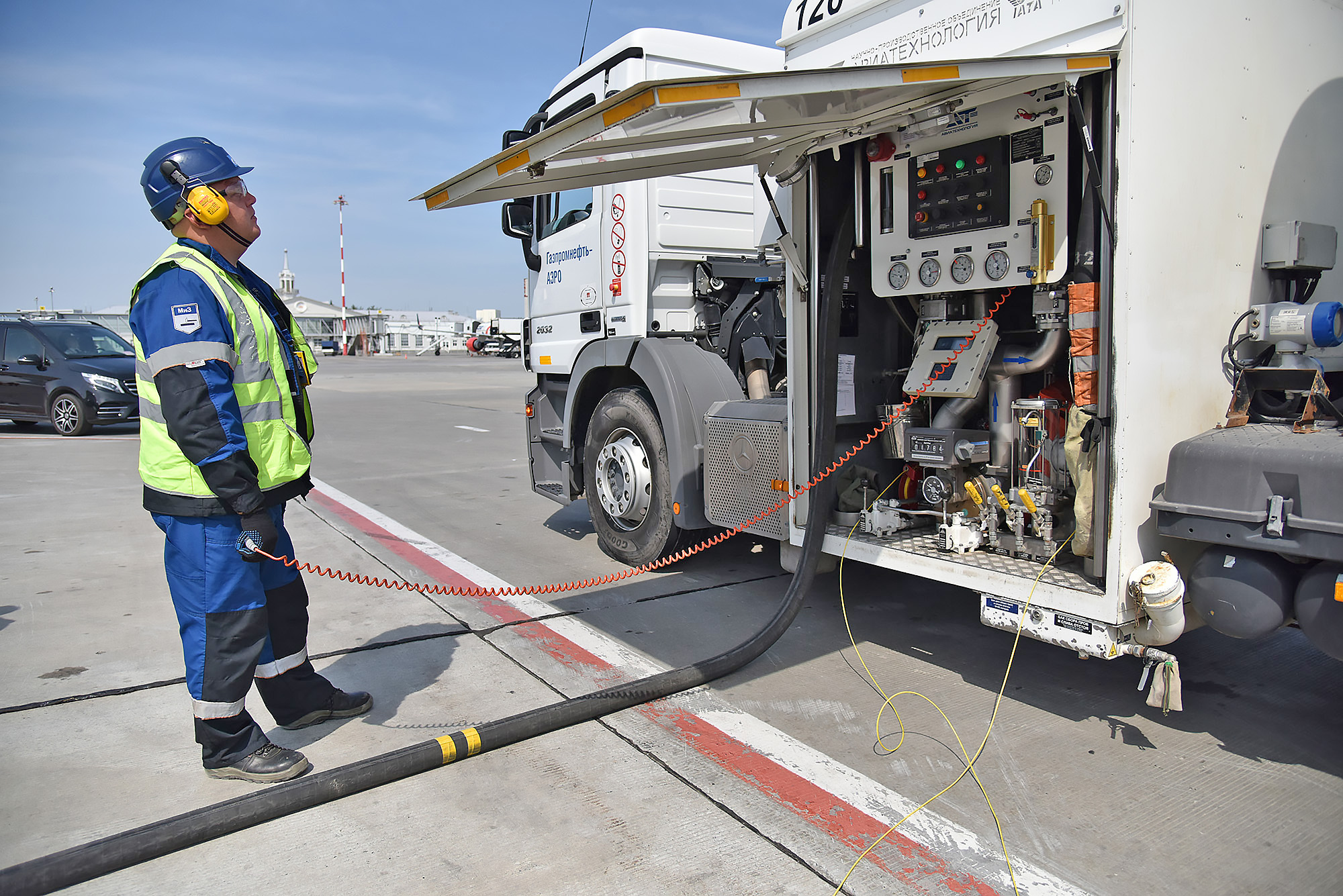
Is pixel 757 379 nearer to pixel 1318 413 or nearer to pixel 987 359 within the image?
pixel 987 359

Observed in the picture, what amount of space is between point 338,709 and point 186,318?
5.36 feet

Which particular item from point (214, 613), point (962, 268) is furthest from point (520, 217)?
point (214, 613)

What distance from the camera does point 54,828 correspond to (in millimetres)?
2744

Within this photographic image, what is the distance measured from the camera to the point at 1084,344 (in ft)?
10.4

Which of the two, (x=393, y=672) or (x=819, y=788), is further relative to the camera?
(x=393, y=672)

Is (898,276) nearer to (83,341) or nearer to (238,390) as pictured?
(238,390)

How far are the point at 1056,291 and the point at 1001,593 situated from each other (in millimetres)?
1205

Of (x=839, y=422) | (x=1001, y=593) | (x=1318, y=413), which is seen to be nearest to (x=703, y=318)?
(x=839, y=422)

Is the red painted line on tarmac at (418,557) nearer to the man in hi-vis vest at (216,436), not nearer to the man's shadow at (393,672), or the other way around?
the man's shadow at (393,672)

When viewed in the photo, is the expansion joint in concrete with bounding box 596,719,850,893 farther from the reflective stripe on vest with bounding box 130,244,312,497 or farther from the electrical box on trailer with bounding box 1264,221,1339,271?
the electrical box on trailer with bounding box 1264,221,1339,271

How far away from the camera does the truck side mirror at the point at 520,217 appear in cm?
676

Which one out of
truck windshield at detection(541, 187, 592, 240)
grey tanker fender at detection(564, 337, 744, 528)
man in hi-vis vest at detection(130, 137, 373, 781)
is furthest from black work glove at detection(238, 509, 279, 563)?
truck windshield at detection(541, 187, 592, 240)

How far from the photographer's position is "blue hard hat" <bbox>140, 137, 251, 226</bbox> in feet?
9.96

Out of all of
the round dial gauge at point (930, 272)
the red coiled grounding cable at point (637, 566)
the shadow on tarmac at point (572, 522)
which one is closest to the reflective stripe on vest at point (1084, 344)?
the red coiled grounding cable at point (637, 566)
